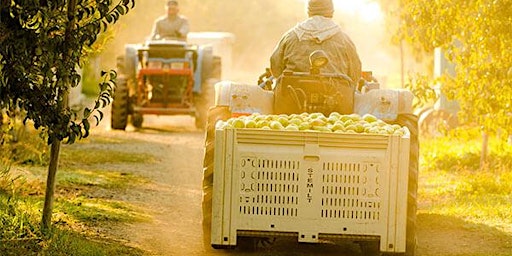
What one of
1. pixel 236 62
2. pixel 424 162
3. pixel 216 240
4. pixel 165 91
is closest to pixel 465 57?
pixel 424 162

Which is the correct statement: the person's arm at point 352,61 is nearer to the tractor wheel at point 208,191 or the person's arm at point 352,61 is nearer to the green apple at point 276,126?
the tractor wheel at point 208,191

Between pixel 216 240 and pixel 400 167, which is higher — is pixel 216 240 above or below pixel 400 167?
below

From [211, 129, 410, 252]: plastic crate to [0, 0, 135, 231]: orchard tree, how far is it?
1.20 metres

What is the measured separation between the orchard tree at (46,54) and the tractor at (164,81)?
45.4 ft

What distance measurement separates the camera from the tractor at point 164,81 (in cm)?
2381

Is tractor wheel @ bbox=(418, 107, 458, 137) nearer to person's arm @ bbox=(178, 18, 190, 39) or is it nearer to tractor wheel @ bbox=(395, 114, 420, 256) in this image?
person's arm @ bbox=(178, 18, 190, 39)

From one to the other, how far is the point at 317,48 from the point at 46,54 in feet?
11.1

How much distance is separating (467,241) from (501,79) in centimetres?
406

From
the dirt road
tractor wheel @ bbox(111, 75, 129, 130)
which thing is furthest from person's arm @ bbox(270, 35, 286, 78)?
tractor wheel @ bbox(111, 75, 129, 130)

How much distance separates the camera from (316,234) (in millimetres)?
9391

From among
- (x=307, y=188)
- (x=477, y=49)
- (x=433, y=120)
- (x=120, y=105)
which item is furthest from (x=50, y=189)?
(x=433, y=120)

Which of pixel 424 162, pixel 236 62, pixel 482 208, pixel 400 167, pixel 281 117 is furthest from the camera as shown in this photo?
pixel 236 62

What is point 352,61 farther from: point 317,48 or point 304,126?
point 304,126

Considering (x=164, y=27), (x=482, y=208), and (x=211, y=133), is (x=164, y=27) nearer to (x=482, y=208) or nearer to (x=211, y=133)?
(x=482, y=208)
